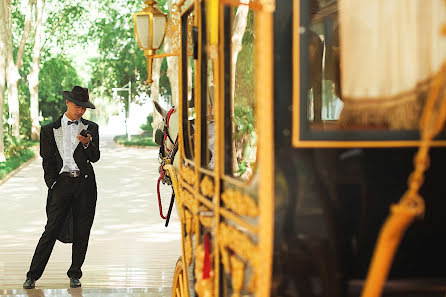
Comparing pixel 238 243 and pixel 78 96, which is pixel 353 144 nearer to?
pixel 238 243

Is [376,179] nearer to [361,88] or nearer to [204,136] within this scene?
[361,88]

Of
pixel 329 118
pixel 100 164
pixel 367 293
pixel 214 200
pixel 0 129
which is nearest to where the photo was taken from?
pixel 367 293

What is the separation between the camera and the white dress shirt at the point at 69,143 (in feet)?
21.5

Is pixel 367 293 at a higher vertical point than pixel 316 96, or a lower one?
lower

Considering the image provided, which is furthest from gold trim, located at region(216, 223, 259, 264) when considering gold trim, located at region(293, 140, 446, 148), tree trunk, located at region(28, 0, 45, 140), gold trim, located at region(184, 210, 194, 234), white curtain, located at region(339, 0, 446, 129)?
tree trunk, located at region(28, 0, 45, 140)

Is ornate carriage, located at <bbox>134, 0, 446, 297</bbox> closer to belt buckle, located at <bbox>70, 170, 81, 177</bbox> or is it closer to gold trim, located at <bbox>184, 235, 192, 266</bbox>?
gold trim, located at <bbox>184, 235, 192, 266</bbox>

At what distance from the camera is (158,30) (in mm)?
7160

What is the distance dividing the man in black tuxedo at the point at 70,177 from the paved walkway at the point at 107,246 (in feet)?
1.06

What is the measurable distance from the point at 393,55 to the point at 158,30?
183 inches

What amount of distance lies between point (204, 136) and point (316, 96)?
1656 millimetres

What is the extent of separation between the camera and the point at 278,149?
2.71 meters

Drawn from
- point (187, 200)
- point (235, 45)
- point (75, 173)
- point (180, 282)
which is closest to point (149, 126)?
point (75, 173)

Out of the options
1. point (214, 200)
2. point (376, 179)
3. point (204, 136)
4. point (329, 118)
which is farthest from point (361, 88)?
point (329, 118)

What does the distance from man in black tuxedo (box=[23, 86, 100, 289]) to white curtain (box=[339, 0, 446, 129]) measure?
3963 millimetres
